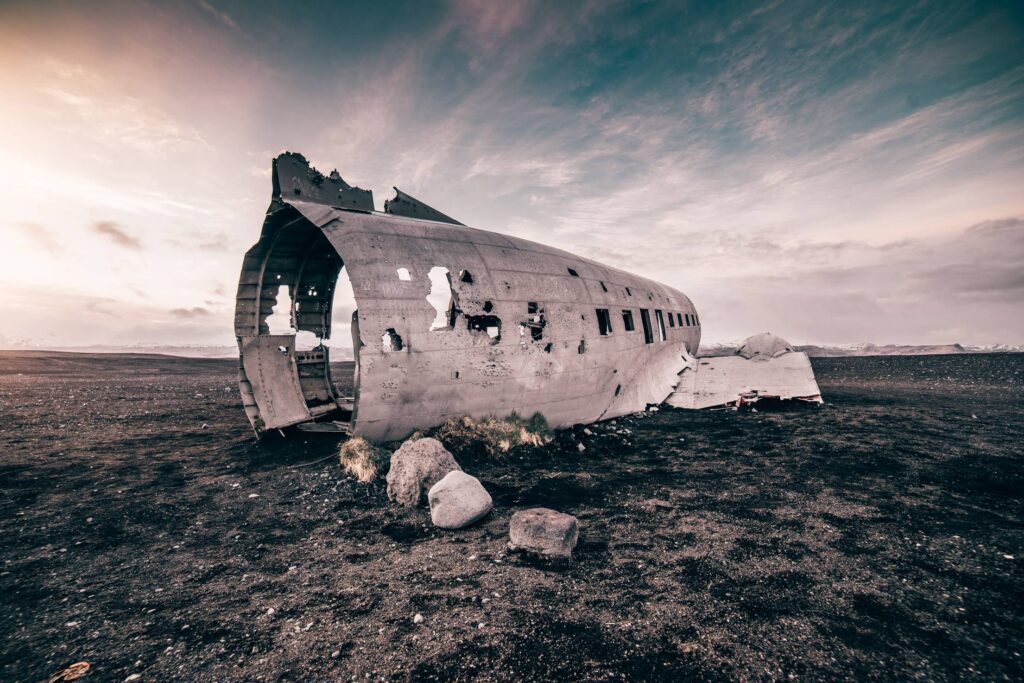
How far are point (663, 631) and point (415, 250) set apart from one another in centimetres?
839

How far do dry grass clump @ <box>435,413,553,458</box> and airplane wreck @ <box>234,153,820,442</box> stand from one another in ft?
0.89

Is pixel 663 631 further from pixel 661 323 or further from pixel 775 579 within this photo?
pixel 661 323

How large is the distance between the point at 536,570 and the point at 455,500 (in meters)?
2.00

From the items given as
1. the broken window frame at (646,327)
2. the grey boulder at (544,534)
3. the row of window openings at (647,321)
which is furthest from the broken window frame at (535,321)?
the broken window frame at (646,327)

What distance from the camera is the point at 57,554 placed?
19.6 ft

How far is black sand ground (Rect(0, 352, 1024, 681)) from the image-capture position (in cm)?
380

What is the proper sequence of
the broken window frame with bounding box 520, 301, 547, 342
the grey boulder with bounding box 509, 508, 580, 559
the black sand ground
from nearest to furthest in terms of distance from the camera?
the black sand ground, the grey boulder with bounding box 509, 508, 580, 559, the broken window frame with bounding box 520, 301, 547, 342

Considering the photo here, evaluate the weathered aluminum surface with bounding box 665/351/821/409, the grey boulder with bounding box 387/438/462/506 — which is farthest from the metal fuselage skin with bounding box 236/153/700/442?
the weathered aluminum surface with bounding box 665/351/821/409

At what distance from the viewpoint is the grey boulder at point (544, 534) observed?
18.5 feet

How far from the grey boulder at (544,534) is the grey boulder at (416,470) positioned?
7.47ft

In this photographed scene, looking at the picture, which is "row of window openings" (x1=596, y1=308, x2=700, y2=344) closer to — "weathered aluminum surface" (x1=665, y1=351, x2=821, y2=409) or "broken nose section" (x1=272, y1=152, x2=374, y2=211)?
"weathered aluminum surface" (x1=665, y1=351, x2=821, y2=409)

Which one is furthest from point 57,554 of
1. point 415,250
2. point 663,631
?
point 663,631

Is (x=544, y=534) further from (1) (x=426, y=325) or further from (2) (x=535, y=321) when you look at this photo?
(2) (x=535, y=321)

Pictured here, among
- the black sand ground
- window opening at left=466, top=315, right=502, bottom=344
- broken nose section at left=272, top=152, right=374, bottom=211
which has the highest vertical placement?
broken nose section at left=272, top=152, right=374, bottom=211
